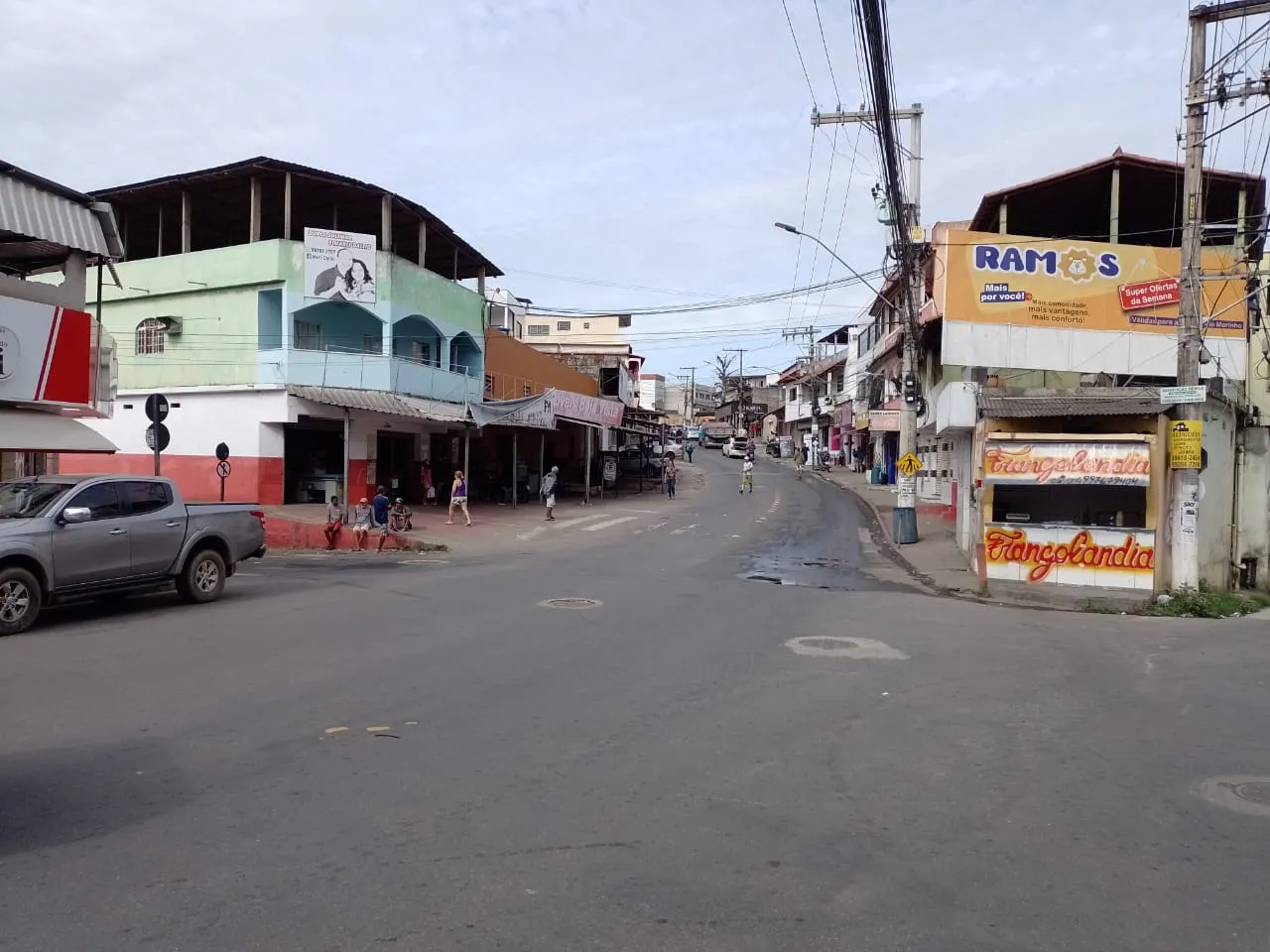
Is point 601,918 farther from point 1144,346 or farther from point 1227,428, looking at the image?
point 1144,346

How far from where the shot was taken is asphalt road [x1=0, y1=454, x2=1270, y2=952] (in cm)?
419

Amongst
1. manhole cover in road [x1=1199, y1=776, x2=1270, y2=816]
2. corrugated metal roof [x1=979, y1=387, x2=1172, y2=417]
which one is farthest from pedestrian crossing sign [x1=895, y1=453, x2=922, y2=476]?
manhole cover in road [x1=1199, y1=776, x2=1270, y2=816]

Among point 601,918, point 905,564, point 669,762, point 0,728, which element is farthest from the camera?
point 905,564

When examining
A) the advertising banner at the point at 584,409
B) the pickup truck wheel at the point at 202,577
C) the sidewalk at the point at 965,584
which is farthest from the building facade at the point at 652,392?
the pickup truck wheel at the point at 202,577

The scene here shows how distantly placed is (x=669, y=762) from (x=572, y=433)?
133 feet

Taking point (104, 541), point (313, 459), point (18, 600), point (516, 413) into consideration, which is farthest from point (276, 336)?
point (18, 600)

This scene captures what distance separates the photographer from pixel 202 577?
13.3 meters

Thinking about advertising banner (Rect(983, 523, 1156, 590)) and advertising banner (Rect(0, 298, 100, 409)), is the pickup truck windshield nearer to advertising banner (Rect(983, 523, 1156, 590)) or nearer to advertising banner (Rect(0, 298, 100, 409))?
advertising banner (Rect(0, 298, 100, 409))

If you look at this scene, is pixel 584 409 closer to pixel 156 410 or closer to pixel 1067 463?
pixel 156 410

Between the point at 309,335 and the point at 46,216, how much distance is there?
10.9m

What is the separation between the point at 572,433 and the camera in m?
46.7

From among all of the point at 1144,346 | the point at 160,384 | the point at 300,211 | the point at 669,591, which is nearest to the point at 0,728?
the point at 669,591

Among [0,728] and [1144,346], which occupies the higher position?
[1144,346]

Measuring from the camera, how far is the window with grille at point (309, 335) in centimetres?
2822
